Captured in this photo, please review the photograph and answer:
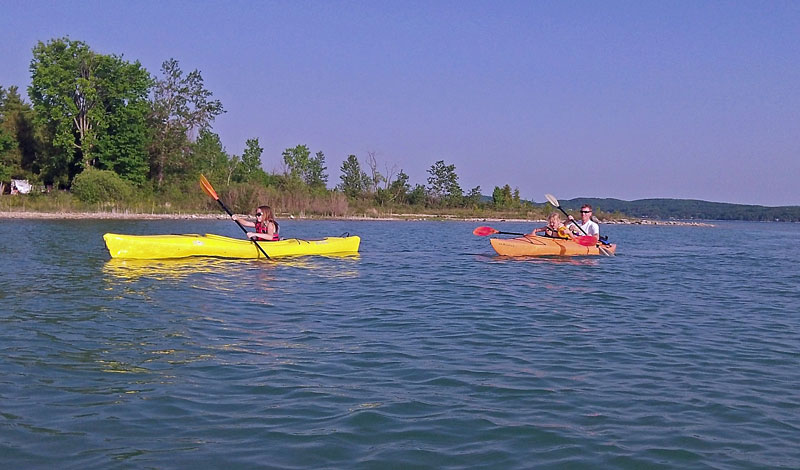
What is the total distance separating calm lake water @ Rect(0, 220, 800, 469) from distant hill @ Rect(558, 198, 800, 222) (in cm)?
10623

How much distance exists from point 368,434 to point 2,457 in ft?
Answer: 5.78

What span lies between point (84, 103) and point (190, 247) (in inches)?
1182

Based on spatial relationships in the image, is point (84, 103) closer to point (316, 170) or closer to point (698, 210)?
point (316, 170)

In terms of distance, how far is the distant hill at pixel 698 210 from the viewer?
11962 centimetres

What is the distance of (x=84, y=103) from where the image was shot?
1491 inches

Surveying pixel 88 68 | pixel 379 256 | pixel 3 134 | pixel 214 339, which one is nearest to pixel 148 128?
pixel 88 68

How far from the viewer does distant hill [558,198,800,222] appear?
11962cm

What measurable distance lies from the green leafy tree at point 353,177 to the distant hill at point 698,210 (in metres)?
59.8

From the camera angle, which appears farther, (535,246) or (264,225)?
(535,246)

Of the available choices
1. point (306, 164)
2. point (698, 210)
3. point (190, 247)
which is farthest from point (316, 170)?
point (698, 210)

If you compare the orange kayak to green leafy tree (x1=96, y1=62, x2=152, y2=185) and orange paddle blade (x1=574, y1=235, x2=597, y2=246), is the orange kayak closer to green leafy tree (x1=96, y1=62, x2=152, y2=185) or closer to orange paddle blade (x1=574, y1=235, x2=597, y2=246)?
orange paddle blade (x1=574, y1=235, x2=597, y2=246)

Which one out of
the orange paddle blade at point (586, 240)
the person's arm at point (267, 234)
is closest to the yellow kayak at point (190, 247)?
the person's arm at point (267, 234)

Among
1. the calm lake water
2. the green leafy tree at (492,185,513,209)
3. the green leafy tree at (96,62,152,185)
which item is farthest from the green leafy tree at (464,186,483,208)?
the calm lake water

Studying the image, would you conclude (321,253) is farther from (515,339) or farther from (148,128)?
(148,128)
